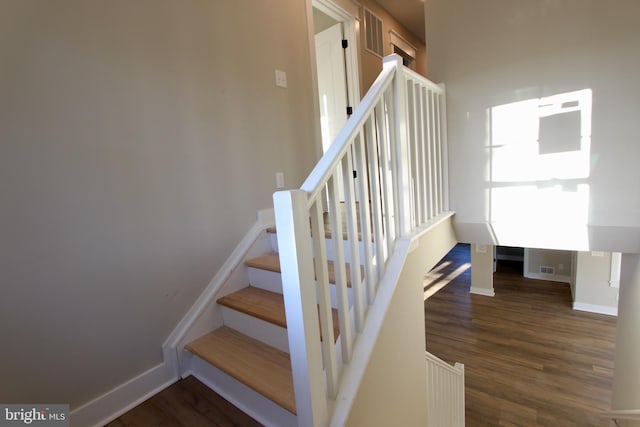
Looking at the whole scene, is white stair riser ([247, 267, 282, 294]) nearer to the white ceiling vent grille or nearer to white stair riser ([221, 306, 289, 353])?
white stair riser ([221, 306, 289, 353])

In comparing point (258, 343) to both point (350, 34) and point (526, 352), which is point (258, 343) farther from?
point (526, 352)

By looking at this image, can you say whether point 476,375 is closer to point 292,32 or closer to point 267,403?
point 267,403

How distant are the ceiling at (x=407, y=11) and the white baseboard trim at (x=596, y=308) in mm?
5334

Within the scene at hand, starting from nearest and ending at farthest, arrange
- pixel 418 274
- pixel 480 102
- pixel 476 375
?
1. pixel 418 274
2. pixel 480 102
3. pixel 476 375

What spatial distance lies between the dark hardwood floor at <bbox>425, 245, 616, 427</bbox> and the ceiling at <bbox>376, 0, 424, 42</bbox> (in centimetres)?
471

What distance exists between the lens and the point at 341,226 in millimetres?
1093

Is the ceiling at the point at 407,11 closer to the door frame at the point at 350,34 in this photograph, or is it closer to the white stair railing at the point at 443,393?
the door frame at the point at 350,34

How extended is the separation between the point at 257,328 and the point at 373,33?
3.58 meters

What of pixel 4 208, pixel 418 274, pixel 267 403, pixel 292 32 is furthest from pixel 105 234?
pixel 292 32

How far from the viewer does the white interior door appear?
11.0 ft

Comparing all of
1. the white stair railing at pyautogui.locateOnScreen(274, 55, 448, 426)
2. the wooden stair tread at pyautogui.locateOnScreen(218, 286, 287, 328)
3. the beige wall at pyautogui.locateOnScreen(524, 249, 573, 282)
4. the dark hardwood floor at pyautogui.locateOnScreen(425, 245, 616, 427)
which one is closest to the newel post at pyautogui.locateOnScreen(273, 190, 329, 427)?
the white stair railing at pyautogui.locateOnScreen(274, 55, 448, 426)

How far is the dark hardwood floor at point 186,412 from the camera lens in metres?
1.40

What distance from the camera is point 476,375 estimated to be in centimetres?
378

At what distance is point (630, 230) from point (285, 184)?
2263 mm
